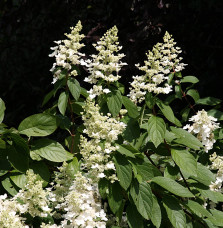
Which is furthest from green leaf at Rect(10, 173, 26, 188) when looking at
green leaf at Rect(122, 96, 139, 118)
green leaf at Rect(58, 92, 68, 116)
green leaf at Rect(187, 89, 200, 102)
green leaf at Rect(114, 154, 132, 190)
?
green leaf at Rect(187, 89, 200, 102)

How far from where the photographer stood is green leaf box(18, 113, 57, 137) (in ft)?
6.30

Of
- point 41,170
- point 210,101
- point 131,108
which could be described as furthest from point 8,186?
point 210,101

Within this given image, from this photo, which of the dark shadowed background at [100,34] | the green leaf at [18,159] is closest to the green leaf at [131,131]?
the green leaf at [18,159]

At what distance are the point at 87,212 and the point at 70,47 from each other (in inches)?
34.3

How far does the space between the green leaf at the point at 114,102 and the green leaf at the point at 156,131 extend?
6.6 inches

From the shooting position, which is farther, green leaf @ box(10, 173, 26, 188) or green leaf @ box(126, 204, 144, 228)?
green leaf @ box(10, 173, 26, 188)

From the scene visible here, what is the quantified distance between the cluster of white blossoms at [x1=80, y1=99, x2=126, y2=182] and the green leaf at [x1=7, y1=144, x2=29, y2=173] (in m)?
0.34

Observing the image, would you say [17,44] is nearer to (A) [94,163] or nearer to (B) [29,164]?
(B) [29,164]

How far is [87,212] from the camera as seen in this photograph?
1525mm

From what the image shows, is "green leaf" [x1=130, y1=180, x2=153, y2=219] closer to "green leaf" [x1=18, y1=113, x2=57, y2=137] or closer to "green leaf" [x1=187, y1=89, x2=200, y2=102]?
"green leaf" [x1=18, y1=113, x2=57, y2=137]

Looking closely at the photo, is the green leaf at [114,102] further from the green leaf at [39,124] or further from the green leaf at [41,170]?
the green leaf at [41,170]

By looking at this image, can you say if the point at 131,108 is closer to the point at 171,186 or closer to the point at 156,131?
the point at 156,131

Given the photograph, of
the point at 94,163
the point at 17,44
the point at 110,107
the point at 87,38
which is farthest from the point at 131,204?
the point at 17,44

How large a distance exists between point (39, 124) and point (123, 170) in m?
0.49
